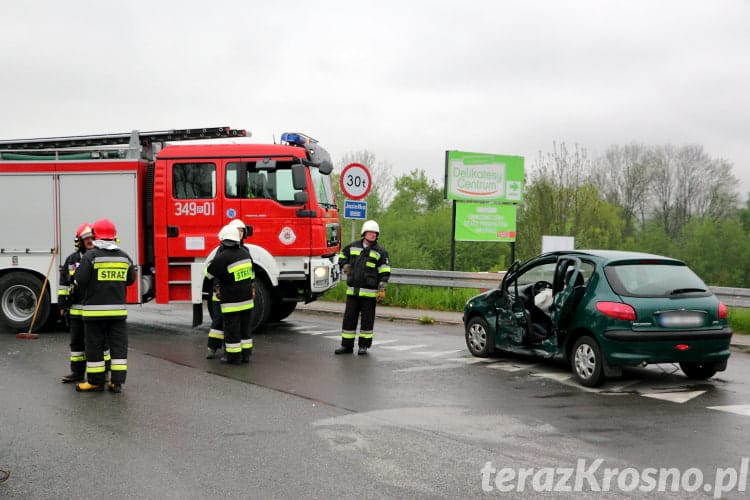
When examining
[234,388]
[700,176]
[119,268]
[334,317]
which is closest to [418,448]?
[234,388]

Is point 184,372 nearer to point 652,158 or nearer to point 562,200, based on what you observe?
point 562,200

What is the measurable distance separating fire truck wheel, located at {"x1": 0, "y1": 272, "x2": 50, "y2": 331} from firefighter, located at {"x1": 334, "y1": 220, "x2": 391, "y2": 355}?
5219 mm

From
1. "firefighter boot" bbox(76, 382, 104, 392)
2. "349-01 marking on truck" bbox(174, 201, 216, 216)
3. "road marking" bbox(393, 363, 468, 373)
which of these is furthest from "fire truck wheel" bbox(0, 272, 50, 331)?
"road marking" bbox(393, 363, 468, 373)

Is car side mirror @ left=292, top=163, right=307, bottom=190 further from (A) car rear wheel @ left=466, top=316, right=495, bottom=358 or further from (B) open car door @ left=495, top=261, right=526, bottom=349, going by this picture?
(B) open car door @ left=495, top=261, right=526, bottom=349

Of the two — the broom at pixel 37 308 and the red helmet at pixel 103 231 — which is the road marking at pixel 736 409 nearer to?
the red helmet at pixel 103 231

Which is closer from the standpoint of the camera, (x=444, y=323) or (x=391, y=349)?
(x=391, y=349)

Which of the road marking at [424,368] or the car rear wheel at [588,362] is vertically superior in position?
the car rear wheel at [588,362]

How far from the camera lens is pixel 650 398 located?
24.6 feet

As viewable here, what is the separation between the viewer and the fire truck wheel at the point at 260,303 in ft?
38.1

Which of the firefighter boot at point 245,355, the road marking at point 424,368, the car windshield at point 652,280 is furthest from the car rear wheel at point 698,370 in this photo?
the firefighter boot at point 245,355

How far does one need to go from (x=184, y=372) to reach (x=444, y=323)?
6261 mm

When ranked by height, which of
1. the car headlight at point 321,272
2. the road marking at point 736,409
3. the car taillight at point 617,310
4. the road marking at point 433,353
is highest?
the car headlight at point 321,272

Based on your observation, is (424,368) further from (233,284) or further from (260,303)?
(260,303)

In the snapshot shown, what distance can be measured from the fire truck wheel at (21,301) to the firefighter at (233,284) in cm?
421
